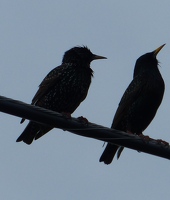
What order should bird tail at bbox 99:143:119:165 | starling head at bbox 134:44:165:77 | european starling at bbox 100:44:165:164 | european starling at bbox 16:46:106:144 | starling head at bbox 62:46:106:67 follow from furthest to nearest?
1. starling head at bbox 134:44:165:77
2. starling head at bbox 62:46:106:67
3. european starling at bbox 100:44:165:164
4. european starling at bbox 16:46:106:144
5. bird tail at bbox 99:143:119:165

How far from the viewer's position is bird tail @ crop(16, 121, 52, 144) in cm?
713

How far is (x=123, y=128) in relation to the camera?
26.2 feet

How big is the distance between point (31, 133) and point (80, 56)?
146 centimetres

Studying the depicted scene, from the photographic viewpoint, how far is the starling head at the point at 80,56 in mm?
8102

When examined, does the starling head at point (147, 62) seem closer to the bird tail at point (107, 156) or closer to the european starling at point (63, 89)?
the european starling at point (63, 89)

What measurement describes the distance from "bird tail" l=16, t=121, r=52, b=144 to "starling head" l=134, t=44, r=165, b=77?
67.1 inches

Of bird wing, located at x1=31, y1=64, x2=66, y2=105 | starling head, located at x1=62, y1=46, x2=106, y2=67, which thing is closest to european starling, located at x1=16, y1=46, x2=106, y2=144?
bird wing, located at x1=31, y1=64, x2=66, y2=105

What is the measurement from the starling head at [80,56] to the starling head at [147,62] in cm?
59

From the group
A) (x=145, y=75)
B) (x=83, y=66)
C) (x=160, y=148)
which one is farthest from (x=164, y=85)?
(x=160, y=148)

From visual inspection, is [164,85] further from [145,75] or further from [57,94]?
[57,94]

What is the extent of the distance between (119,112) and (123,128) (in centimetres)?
24

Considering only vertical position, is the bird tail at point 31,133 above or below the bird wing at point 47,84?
below

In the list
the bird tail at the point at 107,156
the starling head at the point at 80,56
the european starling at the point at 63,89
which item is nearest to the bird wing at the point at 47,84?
the european starling at the point at 63,89

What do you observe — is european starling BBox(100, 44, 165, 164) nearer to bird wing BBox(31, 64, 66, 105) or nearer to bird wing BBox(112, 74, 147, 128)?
bird wing BBox(112, 74, 147, 128)
